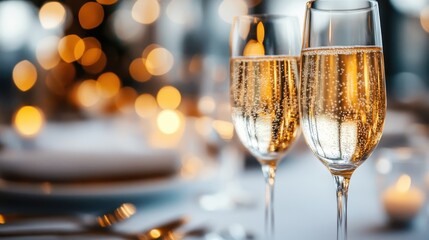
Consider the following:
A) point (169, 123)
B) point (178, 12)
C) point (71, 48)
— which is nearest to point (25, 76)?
point (71, 48)

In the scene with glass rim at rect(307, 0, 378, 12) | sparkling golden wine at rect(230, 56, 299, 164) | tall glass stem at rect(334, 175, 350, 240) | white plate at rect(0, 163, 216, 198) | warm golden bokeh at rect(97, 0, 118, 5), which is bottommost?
white plate at rect(0, 163, 216, 198)

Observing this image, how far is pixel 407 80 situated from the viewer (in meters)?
8.92

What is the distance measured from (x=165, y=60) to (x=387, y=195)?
8351 millimetres

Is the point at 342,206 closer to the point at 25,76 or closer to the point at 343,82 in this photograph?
the point at 343,82

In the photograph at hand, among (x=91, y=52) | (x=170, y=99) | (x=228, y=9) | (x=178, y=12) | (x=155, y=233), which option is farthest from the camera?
(x=228, y=9)

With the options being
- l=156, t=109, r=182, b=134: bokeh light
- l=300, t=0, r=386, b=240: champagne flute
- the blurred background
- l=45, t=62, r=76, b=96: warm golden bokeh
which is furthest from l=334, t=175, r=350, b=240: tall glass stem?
the blurred background

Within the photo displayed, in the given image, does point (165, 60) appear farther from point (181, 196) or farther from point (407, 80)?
point (181, 196)

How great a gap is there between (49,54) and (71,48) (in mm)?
368

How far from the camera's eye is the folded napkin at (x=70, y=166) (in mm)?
850

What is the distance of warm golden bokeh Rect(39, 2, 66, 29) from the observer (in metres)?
7.73

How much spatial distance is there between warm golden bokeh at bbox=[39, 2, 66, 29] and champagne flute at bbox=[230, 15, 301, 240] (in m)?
7.55

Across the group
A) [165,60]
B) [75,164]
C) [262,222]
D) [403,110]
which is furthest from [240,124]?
[165,60]

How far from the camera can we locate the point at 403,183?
861 mm

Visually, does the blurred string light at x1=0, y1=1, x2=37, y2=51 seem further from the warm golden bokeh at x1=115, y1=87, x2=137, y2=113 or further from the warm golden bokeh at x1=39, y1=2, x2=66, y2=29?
the warm golden bokeh at x1=115, y1=87, x2=137, y2=113
